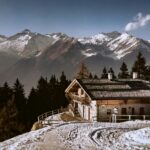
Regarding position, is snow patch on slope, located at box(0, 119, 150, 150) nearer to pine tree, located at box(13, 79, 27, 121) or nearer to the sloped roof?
the sloped roof

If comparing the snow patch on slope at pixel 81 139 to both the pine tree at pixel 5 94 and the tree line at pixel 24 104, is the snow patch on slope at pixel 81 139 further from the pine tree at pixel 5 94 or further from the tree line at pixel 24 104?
the pine tree at pixel 5 94

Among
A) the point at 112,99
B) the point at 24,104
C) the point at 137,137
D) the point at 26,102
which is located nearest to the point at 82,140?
the point at 137,137

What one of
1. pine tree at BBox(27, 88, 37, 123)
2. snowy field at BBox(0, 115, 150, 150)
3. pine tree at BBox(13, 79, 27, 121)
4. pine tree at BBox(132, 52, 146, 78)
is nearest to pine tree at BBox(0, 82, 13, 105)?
pine tree at BBox(13, 79, 27, 121)

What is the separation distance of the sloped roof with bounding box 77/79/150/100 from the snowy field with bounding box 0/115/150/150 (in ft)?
40.0

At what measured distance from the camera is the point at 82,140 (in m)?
33.0

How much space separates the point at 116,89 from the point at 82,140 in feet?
69.6

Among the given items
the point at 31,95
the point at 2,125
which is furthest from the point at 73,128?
the point at 31,95

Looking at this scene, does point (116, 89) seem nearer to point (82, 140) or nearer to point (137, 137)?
point (137, 137)

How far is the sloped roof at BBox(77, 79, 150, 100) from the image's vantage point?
51.0m

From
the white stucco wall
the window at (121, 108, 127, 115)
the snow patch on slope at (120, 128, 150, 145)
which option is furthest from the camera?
the window at (121, 108, 127, 115)

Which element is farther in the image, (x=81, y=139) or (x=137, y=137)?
(x=137, y=137)

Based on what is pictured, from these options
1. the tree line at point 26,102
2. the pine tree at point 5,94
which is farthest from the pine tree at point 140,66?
the pine tree at point 5,94

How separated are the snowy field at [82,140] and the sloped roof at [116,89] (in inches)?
480

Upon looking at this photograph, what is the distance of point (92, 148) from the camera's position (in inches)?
1197
